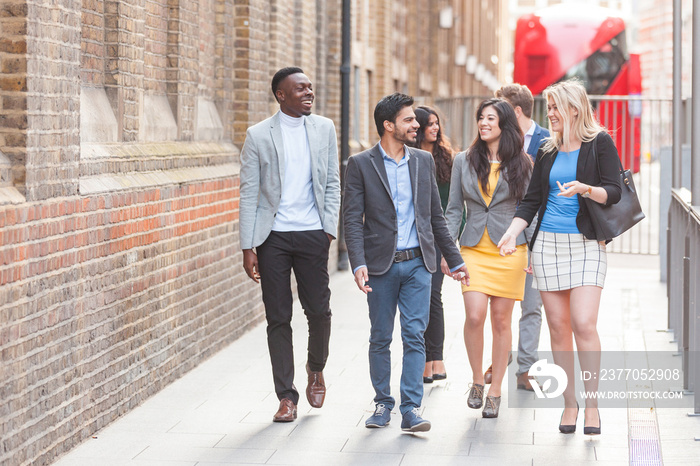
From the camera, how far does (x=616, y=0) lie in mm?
172500

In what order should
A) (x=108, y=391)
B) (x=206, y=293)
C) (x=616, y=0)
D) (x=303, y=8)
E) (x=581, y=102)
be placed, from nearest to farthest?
(x=581, y=102) → (x=108, y=391) → (x=206, y=293) → (x=303, y=8) → (x=616, y=0)

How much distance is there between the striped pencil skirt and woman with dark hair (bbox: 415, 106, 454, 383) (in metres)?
1.50

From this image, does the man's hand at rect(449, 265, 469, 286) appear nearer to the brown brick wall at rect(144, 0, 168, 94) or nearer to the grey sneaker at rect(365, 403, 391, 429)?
the grey sneaker at rect(365, 403, 391, 429)

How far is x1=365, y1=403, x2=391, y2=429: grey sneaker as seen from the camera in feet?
21.2

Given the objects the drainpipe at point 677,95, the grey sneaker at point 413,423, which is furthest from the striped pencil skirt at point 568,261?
the drainpipe at point 677,95

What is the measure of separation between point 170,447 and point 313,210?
5.16 feet

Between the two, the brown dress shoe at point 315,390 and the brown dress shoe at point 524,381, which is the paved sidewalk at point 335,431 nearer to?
the brown dress shoe at point 315,390

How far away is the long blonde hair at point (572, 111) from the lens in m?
6.08

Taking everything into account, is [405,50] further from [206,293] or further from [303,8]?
[206,293]

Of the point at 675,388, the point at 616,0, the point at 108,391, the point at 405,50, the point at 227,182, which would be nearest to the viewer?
the point at 108,391

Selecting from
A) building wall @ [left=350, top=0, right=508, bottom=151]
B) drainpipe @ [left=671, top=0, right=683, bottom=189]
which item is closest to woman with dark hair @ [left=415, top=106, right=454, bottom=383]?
drainpipe @ [left=671, top=0, right=683, bottom=189]

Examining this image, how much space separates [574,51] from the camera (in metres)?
21.1

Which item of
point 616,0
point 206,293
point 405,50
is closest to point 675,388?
point 206,293

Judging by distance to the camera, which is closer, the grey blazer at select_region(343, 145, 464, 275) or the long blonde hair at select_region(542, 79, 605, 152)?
the long blonde hair at select_region(542, 79, 605, 152)
